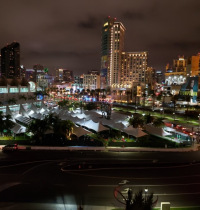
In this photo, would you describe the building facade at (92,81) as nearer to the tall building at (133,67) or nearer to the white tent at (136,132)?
the tall building at (133,67)

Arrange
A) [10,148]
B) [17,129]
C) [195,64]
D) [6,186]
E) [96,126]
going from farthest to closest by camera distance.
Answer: [195,64] → [96,126] → [17,129] → [10,148] → [6,186]

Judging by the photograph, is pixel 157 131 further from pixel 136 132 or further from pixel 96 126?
pixel 96 126

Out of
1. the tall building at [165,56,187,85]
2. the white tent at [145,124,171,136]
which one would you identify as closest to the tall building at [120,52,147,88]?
the tall building at [165,56,187,85]

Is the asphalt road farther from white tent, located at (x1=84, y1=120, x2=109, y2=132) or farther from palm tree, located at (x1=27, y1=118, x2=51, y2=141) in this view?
white tent, located at (x1=84, y1=120, x2=109, y2=132)

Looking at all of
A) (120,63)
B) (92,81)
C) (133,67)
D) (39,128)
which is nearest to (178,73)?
(133,67)

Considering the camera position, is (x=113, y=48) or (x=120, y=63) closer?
(x=113, y=48)

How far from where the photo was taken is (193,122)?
45.8 meters

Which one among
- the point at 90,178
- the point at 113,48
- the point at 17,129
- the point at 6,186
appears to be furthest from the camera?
the point at 113,48

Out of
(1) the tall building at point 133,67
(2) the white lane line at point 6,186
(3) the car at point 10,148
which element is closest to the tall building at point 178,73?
(1) the tall building at point 133,67

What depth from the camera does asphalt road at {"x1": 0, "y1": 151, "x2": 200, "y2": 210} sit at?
43.2ft

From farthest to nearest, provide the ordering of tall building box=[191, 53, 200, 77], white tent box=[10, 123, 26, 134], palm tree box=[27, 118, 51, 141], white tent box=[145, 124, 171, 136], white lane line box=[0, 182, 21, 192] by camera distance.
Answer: tall building box=[191, 53, 200, 77] → white tent box=[145, 124, 171, 136] → white tent box=[10, 123, 26, 134] → palm tree box=[27, 118, 51, 141] → white lane line box=[0, 182, 21, 192]

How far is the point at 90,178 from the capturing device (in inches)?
651

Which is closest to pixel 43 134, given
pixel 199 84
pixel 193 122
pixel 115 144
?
pixel 115 144

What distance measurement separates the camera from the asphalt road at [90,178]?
13.2 meters
